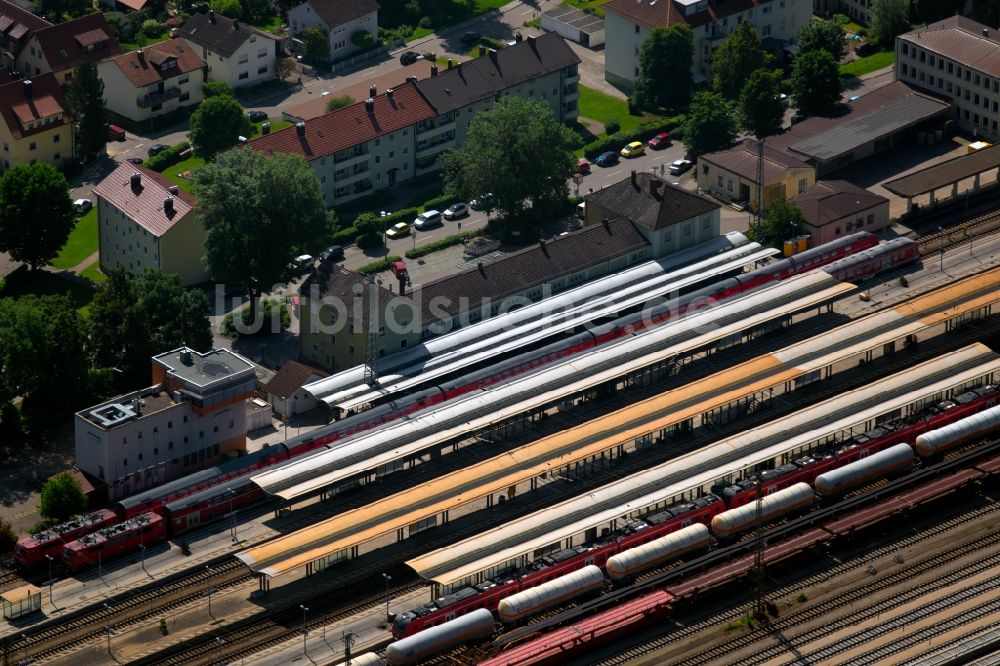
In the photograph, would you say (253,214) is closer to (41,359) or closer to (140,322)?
(140,322)

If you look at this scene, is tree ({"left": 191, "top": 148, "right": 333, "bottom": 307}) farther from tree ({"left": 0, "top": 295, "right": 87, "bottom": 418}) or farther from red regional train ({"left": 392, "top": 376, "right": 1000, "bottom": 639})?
red regional train ({"left": 392, "top": 376, "right": 1000, "bottom": 639})

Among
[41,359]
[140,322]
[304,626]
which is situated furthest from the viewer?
[140,322]

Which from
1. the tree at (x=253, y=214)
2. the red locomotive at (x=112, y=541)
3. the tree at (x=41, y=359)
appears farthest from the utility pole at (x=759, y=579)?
the tree at (x=41, y=359)

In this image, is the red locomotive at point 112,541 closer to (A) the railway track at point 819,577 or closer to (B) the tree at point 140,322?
(B) the tree at point 140,322

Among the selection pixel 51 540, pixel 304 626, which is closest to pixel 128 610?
pixel 51 540

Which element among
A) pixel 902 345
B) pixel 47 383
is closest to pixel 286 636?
pixel 47 383
